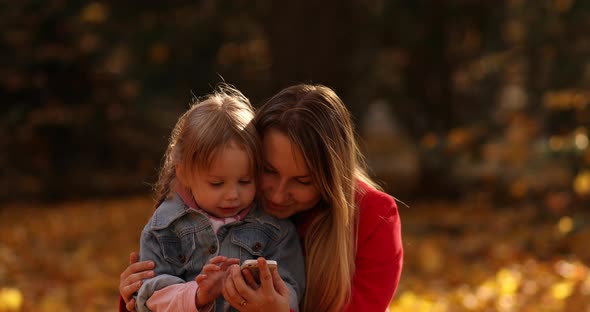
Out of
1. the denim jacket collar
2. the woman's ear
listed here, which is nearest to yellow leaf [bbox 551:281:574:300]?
the denim jacket collar

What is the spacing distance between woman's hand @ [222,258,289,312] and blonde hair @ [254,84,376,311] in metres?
0.34

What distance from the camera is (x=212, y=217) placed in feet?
8.92

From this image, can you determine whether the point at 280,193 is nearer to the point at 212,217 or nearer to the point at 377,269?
the point at 212,217

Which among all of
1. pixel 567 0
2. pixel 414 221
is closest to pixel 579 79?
pixel 567 0

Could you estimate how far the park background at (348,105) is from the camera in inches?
Answer: 261

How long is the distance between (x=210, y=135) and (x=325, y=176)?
14.8 inches

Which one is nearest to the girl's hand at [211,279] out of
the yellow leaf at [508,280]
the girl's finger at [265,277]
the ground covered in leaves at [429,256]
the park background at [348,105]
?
the girl's finger at [265,277]

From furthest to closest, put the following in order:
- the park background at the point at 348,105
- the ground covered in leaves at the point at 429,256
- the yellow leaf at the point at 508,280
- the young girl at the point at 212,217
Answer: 1. the park background at the point at 348,105
2. the yellow leaf at the point at 508,280
3. the ground covered in leaves at the point at 429,256
4. the young girl at the point at 212,217

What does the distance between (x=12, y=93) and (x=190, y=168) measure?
7421 mm

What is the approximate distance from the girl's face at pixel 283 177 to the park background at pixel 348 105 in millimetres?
3173

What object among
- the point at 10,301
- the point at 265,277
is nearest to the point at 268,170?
the point at 265,277

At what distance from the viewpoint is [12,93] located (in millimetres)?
9523

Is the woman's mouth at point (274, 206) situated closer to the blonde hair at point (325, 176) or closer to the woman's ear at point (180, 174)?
the blonde hair at point (325, 176)

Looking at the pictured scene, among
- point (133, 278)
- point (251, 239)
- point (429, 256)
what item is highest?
point (251, 239)
